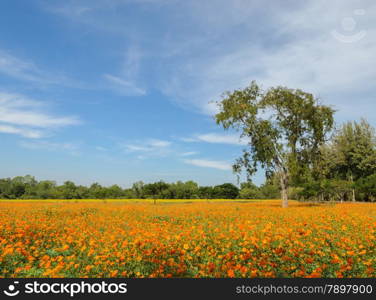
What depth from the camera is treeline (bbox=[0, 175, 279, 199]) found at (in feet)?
284

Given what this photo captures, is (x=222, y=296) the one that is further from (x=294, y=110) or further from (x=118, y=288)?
(x=294, y=110)

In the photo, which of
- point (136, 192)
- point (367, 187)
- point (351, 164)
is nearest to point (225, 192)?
point (136, 192)

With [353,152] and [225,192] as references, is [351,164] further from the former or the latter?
[225,192]

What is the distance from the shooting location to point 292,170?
32781 millimetres

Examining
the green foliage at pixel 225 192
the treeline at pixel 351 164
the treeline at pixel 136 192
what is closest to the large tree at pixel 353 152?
the treeline at pixel 351 164

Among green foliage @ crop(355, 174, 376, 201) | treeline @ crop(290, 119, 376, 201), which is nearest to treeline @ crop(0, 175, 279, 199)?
treeline @ crop(290, 119, 376, 201)

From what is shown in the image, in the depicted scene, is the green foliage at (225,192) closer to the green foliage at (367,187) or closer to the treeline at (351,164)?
the treeline at (351,164)

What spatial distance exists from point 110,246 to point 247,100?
101 ft

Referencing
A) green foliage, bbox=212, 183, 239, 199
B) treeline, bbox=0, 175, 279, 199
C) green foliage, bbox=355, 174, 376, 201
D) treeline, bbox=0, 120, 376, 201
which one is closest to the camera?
treeline, bbox=0, 120, 376, 201

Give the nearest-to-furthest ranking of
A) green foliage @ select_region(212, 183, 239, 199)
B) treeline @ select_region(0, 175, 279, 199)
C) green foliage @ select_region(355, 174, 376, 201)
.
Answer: green foliage @ select_region(355, 174, 376, 201), treeline @ select_region(0, 175, 279, 199), green foliage @ select_region(212, 183, 239, 199)

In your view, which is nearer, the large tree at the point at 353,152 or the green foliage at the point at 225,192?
the large tree at the point at 353,152

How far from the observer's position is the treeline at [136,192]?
86625 mm

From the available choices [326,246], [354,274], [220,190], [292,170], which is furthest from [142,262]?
[220,190]

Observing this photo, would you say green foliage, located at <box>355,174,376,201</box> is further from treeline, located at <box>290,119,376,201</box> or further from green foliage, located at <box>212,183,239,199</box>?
green foliage, located at <box>212,183,239,199</box>
